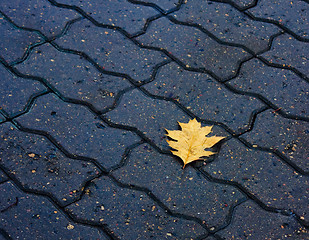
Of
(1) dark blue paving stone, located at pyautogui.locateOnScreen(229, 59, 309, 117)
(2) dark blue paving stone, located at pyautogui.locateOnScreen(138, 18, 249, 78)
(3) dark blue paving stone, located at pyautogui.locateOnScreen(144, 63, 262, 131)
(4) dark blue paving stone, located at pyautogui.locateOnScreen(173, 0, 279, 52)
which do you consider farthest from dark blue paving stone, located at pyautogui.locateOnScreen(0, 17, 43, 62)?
(1) dark blue paving stone, located at pyautogui.locateOnScreen(229, 59, 309, 117)

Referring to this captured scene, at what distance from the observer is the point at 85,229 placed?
6.78 feet

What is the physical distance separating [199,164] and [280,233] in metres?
0.51

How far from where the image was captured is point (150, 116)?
251 cm

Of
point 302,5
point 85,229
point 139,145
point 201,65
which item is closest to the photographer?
point 85,229

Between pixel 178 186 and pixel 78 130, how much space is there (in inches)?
23.9

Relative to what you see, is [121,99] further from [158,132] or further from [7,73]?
[7,73]

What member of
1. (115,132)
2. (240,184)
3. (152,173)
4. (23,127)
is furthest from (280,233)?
(23,127)

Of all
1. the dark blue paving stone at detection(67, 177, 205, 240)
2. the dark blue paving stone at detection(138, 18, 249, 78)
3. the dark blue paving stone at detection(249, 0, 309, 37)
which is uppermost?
the dark blue paving stone at detection(249, 0, 309, 37)

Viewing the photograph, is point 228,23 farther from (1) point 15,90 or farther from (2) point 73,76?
(1) point 15,90

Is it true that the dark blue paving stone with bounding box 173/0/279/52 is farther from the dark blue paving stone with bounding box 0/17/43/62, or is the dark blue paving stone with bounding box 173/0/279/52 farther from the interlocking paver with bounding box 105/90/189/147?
the dark blue paving stone with bounding box 0/17/43/62

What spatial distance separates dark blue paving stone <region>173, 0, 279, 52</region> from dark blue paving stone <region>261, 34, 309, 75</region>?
0.07m

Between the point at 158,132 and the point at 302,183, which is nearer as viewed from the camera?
the point at 302,183

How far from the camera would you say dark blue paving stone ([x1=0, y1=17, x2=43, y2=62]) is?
276cm

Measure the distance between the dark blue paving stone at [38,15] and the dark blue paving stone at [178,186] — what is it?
1.10 m
